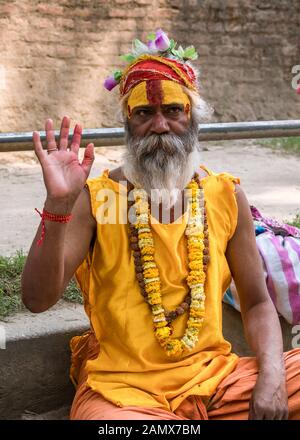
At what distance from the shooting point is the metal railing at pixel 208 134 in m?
2.99

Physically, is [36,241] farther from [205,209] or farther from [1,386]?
[1,386]

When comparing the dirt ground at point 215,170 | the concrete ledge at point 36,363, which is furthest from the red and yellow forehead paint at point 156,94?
the dirt ground at point 215,170

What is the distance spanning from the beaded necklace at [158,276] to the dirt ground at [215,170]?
1.76m

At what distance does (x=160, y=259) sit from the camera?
2.65 meters

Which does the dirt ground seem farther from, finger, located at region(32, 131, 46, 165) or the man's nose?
finger, located at region(32, 131, 46, 165)

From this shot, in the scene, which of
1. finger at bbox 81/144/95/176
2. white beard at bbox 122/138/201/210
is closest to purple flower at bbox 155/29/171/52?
white beard at bbox 122/138/201/210

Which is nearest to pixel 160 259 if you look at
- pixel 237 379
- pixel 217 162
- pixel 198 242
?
pixel 198 242

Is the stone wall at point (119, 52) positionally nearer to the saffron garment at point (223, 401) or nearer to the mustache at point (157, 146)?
the mustache at point (157, 146)

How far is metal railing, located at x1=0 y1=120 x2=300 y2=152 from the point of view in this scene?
9.80 ft

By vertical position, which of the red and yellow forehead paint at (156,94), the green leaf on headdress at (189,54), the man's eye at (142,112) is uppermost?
the green leaf on headdress at (189,54)

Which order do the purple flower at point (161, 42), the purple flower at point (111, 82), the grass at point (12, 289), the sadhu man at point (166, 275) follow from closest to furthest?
1. the sadhu man at point (166, 275)
2. the purple flower at point (161, 42)
3. the purple flower at point (111, 82)
4. the grass at point (12, 289)

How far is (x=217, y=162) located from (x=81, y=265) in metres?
5.13

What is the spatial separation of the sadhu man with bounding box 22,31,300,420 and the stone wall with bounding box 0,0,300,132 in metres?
4.27

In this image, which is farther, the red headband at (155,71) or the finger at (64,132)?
the red headband at (155,71)
